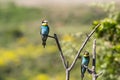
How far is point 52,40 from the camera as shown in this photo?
22688 mm

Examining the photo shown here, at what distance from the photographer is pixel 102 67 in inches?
405

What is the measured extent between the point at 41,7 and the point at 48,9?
11.3m

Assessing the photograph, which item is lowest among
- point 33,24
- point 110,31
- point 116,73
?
point 33,24

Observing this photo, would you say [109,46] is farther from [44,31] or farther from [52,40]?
[52,40]

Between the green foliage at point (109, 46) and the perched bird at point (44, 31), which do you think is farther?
the green foliage at point (109, 46)

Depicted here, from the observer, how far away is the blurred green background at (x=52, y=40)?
1034cm

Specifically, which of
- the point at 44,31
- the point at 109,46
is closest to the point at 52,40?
the point at 109,46

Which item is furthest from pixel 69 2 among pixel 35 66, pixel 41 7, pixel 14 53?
pixel 35 66

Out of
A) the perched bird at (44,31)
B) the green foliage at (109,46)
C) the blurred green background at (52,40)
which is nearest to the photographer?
the perched bird at (44,31)

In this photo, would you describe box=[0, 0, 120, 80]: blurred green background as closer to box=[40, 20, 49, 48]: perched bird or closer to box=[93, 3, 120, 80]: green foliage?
box=[93, 3, 120, 80]: green foliage

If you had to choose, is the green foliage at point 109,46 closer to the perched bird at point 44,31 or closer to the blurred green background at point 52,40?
the blurred green background at point 52,40

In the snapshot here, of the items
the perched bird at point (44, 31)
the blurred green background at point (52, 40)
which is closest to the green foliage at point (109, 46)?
the blurred green background at point (52, 40)

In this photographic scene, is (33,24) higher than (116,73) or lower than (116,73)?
lower

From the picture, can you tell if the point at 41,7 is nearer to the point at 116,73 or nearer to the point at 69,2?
the point at 69,2
